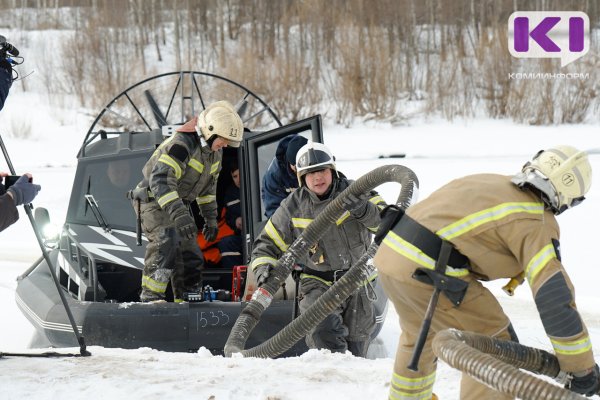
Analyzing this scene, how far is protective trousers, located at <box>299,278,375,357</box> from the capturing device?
6047mm

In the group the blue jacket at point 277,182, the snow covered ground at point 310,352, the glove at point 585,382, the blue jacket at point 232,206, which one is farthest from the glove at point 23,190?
the blue jacket at point 232,206

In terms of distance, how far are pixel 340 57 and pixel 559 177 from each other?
20014 millimetres

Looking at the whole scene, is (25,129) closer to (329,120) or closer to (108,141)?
(329,120)

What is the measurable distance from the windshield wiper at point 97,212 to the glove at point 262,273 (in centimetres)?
233

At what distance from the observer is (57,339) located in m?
6.80

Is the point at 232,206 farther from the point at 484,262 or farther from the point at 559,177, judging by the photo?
the point at 559,177

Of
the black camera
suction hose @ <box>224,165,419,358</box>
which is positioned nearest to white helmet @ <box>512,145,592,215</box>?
suction hose @ <box>224,165,419,358</box>

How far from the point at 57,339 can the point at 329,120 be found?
1616 cm

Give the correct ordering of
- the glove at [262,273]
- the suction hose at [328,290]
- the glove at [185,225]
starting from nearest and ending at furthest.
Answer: the suction hose at [328,290]
the glove at [262,273]
the glove at [185,225]

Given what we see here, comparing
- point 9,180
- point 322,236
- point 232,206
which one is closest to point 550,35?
point 232,206

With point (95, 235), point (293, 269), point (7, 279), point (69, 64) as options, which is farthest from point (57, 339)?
point (69, 64)

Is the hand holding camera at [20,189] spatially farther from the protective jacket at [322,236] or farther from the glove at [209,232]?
the glove at [209,232]

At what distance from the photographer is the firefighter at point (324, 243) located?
591cm

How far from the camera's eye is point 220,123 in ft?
22.7
